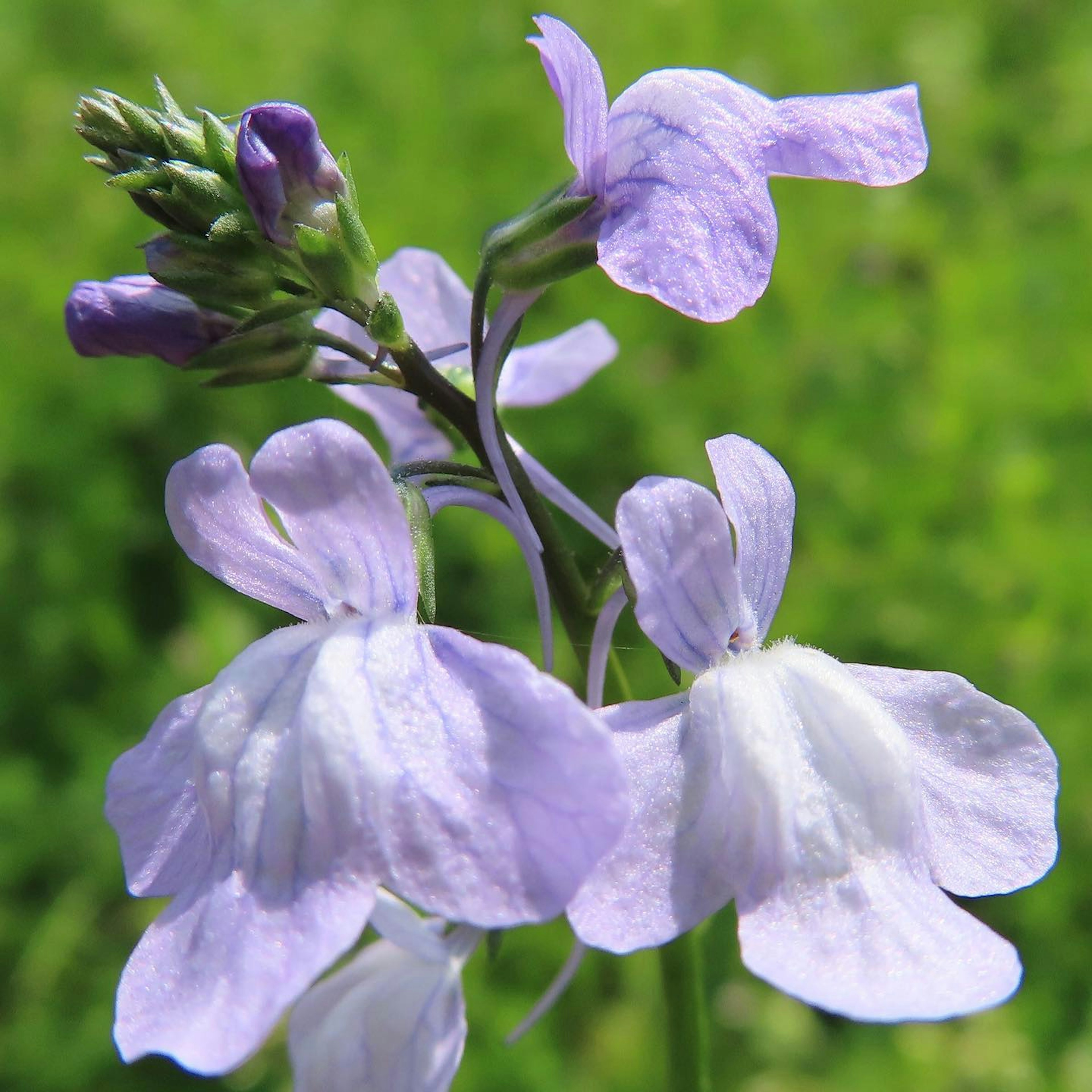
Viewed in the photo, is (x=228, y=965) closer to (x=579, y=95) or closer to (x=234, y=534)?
(x=234, y=534)

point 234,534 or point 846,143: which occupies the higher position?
point 846,143

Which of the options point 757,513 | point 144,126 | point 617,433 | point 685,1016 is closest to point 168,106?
point 144,126

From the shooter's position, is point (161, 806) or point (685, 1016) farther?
point (685, 1016)

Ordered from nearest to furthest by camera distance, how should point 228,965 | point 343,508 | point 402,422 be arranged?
1. point 228,965
2. point 343,508
3. point 402,422

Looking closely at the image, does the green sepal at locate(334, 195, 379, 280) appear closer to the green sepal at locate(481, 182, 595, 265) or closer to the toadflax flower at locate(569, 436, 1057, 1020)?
the green sepal at locate(481, 182, 595, 265)

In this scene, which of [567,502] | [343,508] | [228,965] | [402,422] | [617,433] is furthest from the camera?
[617,433]

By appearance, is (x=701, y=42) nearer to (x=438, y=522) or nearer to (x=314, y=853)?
(x=438, y=522)

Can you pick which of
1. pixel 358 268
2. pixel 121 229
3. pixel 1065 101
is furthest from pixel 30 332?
pixel 1065 101
